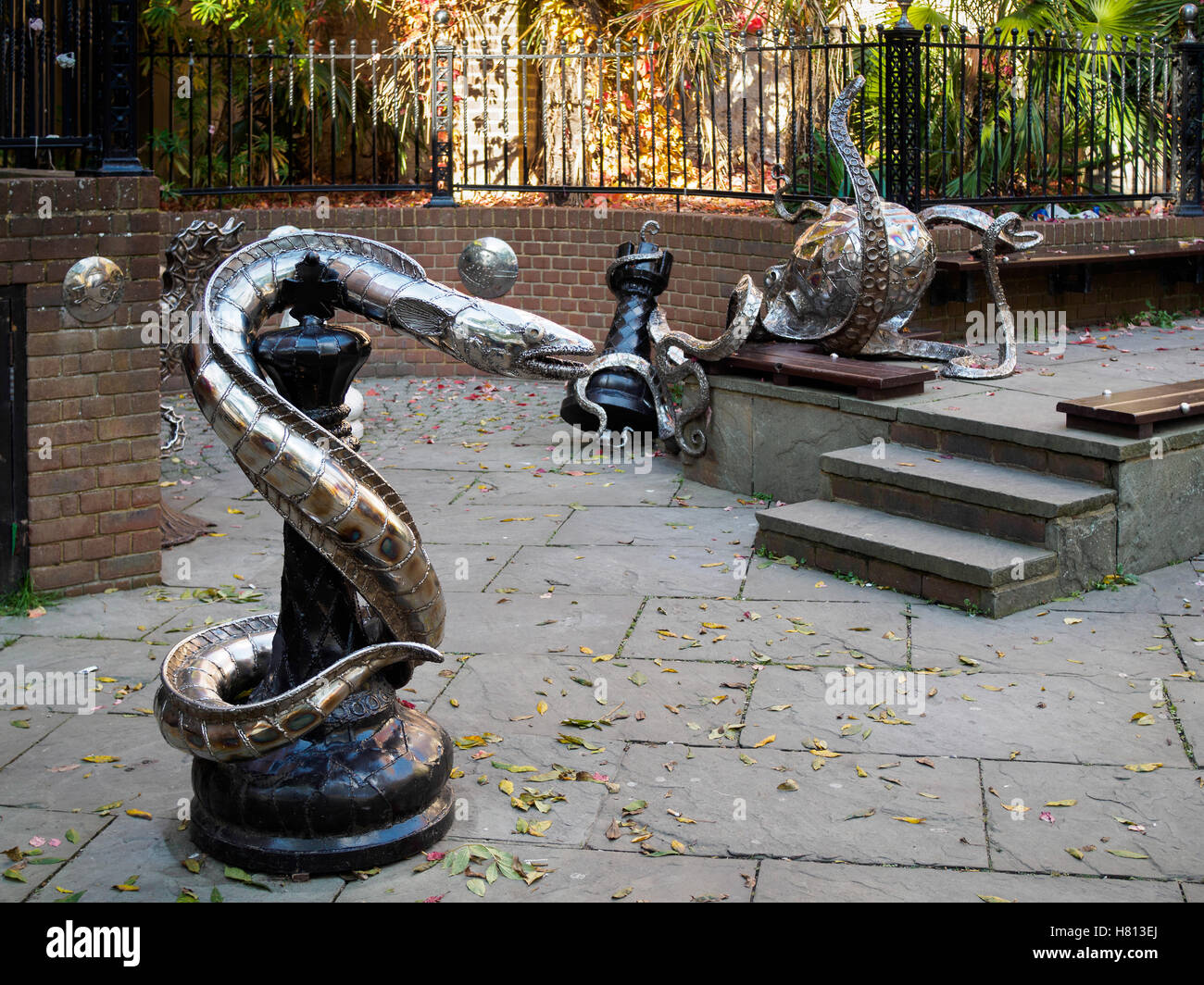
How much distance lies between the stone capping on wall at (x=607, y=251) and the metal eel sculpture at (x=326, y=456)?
6.43 metres

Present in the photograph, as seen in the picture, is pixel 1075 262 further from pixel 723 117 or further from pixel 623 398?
pixel 723 117

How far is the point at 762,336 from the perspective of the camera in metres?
8.66

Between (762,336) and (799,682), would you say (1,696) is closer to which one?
(799,682)

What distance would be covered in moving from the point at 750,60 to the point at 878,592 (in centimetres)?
934

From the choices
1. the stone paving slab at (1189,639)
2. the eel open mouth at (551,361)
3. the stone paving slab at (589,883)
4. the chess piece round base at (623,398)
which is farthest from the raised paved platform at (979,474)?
the eel open mouth at (551,361)

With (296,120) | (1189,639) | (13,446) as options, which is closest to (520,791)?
(1189,639)

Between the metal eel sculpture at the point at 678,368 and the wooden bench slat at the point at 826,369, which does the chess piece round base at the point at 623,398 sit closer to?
the metal eel sculpture at the point at 678,368

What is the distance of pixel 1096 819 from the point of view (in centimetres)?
427

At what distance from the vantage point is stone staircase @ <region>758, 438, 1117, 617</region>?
6156mm

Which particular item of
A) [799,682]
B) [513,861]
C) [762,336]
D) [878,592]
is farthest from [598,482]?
[513,861]

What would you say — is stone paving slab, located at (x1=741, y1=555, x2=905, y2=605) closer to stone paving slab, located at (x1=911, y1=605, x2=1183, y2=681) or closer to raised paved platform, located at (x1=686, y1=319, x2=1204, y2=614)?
raised paved platform, located at (x1=686, y1=319, x2=1204, y2=614)

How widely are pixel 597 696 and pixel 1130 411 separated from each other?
A: 2919 mm

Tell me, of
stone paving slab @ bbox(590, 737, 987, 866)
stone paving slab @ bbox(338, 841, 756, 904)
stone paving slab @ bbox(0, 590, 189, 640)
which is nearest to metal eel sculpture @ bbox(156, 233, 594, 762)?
stone paving slab @ bbox(338, 841, 756, 904)

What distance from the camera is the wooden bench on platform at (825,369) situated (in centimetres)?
753
